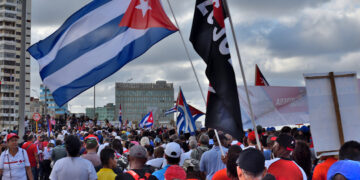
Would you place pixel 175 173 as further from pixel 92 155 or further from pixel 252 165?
pixel 92 155

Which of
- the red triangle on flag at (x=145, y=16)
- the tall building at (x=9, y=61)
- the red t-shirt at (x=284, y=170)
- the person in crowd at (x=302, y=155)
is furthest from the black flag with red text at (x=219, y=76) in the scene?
the tall building at (x=9, y=61)

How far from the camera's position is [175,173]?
548cm

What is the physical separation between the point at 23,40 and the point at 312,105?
12.7m

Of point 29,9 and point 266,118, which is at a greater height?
point 29,9

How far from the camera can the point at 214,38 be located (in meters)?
5.41

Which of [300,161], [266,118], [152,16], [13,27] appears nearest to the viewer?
[300,161]

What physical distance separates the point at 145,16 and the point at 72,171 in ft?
11.9

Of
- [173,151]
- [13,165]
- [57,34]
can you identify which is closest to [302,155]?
[173,151]

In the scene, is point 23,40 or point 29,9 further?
point 29,9

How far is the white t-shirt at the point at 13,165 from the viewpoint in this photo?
8625 millimetres

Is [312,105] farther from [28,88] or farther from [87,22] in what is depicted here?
[28,88]

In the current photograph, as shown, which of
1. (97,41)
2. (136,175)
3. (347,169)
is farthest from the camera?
(97,41)

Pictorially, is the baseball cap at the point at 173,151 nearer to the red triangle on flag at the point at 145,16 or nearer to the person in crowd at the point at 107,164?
the person in crowd at the point at 107,164

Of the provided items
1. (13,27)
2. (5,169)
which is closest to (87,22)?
(5,169)
